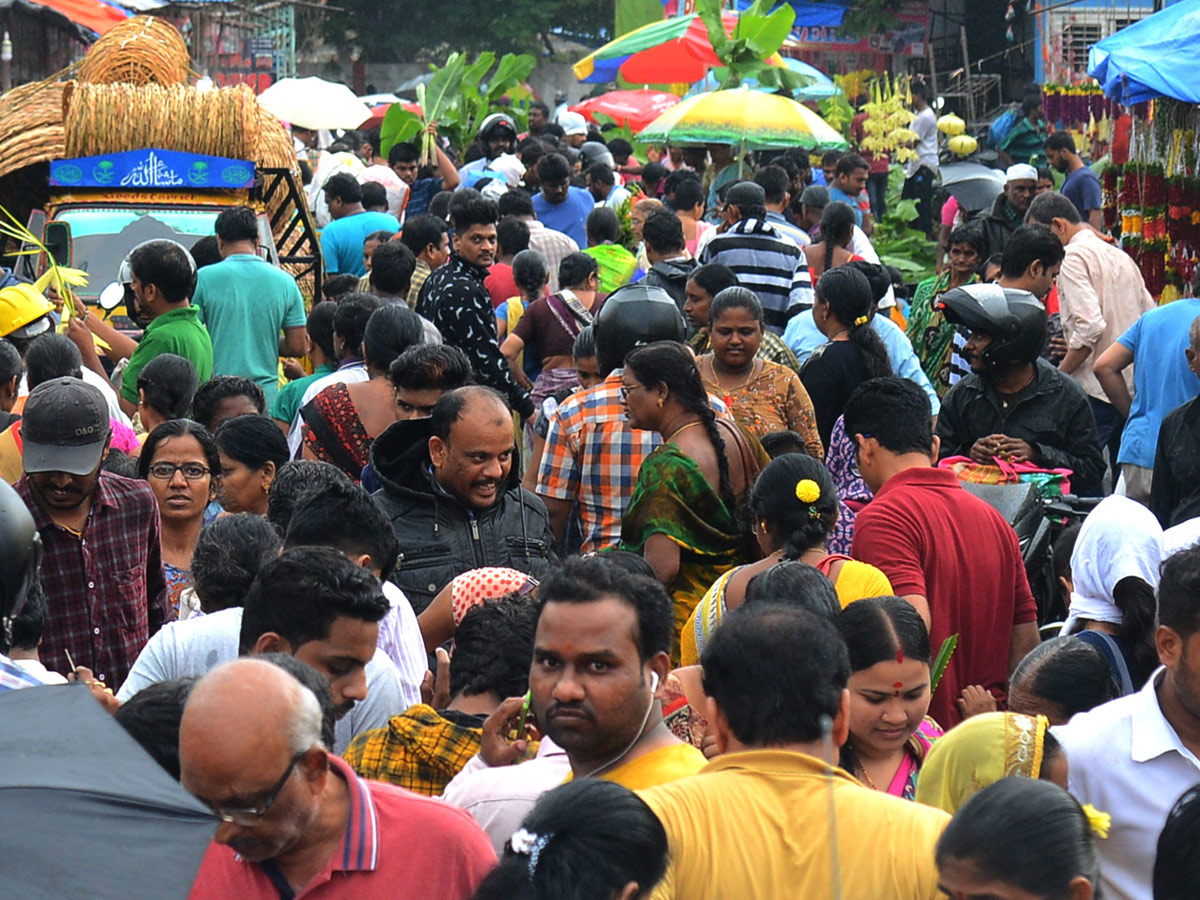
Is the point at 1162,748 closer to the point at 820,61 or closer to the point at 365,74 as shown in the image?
the point at 820,61

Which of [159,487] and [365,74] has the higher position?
[365,74]

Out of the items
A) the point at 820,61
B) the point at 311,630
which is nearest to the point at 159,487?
the point at 311,630

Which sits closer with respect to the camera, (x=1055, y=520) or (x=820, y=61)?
(x=1055, y=520)

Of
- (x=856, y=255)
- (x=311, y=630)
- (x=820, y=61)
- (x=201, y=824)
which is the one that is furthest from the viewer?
(x=820, y=61)

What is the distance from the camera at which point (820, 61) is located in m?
36.0

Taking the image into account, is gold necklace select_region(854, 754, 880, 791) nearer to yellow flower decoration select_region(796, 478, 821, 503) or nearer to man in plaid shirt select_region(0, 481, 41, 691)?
yellow flower decoration select_region(796, 478, 821, 503)

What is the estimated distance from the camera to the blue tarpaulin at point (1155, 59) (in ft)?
33.4

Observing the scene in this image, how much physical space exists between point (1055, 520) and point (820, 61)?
3105 centimetres

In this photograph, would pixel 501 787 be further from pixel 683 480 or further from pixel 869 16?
pixel 869 16

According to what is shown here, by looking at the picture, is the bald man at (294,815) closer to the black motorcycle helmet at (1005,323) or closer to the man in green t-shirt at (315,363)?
the black motorcycle helmet at (1005,323)

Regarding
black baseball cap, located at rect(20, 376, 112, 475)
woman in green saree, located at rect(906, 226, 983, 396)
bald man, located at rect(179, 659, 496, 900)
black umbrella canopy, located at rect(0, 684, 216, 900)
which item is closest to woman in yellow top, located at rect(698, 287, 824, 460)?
woman in green saree, located at rect(906, 226, 983, 396)

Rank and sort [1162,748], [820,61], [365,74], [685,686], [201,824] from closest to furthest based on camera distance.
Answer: [201,824] → [1162,748] → [685,686] → [820,61] → [365,74]

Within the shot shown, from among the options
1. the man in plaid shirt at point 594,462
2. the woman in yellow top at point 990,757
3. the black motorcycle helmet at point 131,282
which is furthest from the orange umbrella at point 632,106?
the woman in yellow top at point 990,757

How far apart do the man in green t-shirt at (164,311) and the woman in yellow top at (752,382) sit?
2.42 metres
